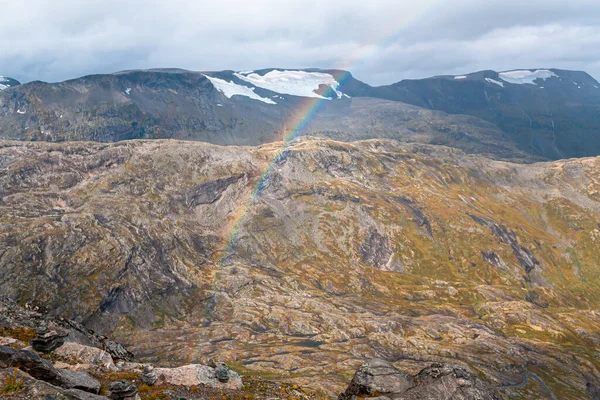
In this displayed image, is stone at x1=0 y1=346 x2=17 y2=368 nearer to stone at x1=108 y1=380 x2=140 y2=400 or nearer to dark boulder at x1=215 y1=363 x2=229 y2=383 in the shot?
stone at x1=108 y1=380 x2=140 y2=400

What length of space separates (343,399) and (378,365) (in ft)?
20.5

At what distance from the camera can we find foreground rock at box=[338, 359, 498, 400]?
44469mm

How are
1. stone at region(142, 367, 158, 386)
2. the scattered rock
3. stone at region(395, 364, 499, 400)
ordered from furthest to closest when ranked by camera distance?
1. the scattered rock
2. stone at region(142, 367, 158, 386)
3. stone at region(395, 364, 499, 400)

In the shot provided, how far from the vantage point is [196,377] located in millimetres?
50219

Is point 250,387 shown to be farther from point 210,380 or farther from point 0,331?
point 0,331

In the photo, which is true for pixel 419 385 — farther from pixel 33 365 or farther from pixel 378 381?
pixel 33 365

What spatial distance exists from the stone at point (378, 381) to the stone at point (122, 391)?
2456 cm

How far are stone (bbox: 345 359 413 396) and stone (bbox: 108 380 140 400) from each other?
80.6ft

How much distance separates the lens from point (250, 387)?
54688 millimetres

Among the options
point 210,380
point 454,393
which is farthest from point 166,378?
point 454,393

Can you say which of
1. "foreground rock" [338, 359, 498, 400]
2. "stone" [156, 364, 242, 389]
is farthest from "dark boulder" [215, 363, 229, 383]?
"foreground rock" [338, 359, 498, 400]

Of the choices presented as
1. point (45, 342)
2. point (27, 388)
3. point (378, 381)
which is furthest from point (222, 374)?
point (27, 388)

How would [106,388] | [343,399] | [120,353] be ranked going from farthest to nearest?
[120,353]
[343,399]
[106,388]

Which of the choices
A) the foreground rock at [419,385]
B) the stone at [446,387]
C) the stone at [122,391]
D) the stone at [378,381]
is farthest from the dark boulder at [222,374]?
the stone at [446,387]
